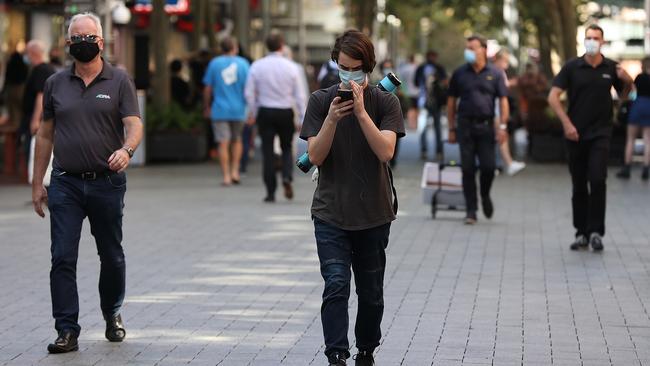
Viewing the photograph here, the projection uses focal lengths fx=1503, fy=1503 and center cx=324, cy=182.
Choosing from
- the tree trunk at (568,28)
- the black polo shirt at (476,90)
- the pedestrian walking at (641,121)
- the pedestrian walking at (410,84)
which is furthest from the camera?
the pedestrian walking at (410,84)

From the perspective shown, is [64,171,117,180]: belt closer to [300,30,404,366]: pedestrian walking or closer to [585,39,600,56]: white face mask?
[300,30,404,366]: pedestrian walking

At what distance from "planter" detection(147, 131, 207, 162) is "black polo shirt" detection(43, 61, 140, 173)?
16.6 metres

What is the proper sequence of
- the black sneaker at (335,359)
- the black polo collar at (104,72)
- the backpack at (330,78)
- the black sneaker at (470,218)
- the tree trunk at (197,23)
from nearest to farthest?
the black sneaker at (335,359), the black polo collar at (104,72), the black sneaker at (470,218), the backpack at (330,78), the tree trunk at (197,23)

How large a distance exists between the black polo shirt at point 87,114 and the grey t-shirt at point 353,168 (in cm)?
156

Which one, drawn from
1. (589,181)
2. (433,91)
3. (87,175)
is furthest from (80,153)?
(433,91)

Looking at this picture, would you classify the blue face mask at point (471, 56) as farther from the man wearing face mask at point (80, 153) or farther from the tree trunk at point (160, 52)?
the tree trunk at point (160, 52)

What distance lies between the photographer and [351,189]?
6.75m

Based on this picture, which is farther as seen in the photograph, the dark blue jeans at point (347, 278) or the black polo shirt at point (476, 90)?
the black polo shirt at point (476, 90)

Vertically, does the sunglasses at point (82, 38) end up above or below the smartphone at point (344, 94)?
above

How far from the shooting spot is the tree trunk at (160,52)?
25250mm

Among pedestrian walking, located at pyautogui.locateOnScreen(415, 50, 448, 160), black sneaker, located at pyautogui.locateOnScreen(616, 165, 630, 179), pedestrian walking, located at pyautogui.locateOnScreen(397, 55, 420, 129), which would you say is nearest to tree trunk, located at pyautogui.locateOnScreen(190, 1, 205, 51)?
pedestrian walking, located at pyautogui.locateOnScreen(415, 50, 448, 160)

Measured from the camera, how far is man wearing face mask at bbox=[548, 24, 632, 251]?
1197cm

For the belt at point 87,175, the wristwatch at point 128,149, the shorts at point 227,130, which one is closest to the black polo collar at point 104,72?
the wristwatch at point 128,149

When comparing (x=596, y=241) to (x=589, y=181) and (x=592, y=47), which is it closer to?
(x=589, y=181)
